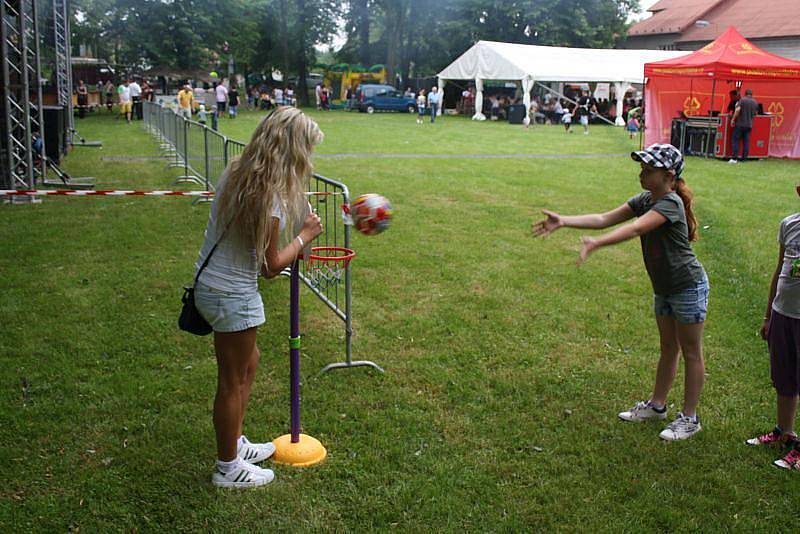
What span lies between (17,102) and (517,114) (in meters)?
28.7

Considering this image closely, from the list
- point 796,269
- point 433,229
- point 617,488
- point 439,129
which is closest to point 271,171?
point 617,488

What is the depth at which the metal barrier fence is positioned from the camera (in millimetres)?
5582

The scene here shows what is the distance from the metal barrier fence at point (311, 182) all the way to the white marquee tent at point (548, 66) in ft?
64.0

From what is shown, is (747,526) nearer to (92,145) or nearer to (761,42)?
(92,145)

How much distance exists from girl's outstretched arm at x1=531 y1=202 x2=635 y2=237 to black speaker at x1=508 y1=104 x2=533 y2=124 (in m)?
34.8

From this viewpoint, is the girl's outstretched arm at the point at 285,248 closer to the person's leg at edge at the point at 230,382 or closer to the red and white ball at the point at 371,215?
the person's leg at edge at the point at 230,382

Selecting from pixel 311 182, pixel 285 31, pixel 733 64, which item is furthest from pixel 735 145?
pixel 285 31

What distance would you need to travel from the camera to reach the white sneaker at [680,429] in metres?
4.60

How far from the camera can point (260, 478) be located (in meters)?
3.99

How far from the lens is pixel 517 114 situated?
126 feet

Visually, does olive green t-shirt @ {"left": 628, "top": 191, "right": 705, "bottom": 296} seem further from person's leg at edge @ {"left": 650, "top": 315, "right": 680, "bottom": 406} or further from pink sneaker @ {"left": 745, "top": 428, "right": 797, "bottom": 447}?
pink sneaker @ {"left": 745, "top": 428, "right": 797, "bottom": 447}

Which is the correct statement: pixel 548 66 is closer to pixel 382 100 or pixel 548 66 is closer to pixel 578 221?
pixel 382 100

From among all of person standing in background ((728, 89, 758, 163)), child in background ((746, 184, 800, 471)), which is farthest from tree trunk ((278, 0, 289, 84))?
child in background ((746, 184, 800, 471))

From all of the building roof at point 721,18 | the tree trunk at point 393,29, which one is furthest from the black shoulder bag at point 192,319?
the tree trunk at point 393,29
